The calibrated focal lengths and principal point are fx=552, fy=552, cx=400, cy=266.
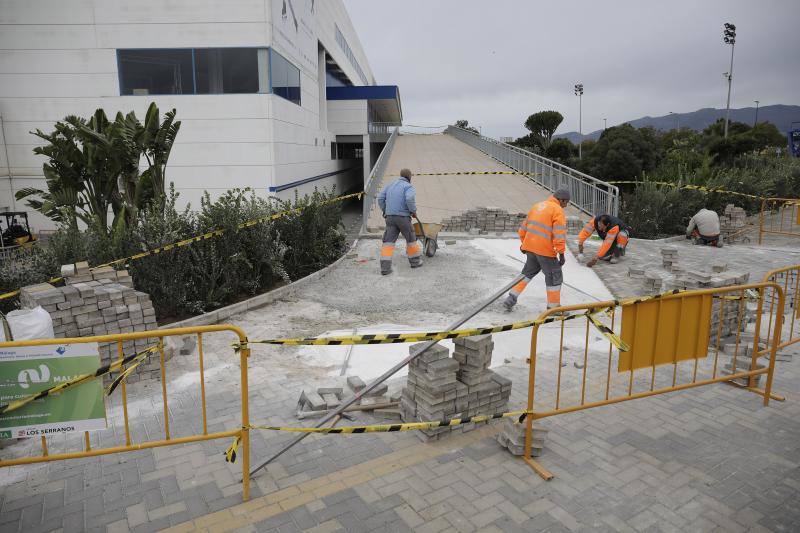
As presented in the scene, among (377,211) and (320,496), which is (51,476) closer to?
(320,496)

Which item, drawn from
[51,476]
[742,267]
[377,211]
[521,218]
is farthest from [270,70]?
[51,476]

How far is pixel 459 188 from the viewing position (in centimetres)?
2080

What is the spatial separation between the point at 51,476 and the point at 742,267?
42.9 feet

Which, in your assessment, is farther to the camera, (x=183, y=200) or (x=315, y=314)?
(x=183, y=200)

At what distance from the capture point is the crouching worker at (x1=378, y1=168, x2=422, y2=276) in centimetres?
1055

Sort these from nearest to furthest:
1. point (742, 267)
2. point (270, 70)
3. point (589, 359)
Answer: point (589, 359)
point (742, 267)
point (270, 70)

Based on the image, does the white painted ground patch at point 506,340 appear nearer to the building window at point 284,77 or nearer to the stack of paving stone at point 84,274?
the stack of paving stone at point 84,274

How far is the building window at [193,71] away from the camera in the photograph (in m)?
18.4

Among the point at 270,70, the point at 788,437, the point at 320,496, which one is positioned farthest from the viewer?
the point at 270,70

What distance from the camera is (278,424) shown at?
5.31 metres

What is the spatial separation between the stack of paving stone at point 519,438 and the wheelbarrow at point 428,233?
7091 mm

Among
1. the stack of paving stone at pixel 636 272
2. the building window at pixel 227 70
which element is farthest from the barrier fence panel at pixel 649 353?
the building window at pixel 227 70

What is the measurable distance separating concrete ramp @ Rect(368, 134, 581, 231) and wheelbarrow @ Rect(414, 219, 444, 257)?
3.01m

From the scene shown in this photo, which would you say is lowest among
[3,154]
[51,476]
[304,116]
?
[51,476]
